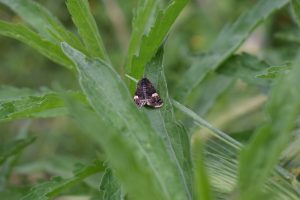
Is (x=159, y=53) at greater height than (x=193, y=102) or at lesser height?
greater

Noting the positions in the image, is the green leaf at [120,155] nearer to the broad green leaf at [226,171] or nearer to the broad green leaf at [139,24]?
the broad green leaf at [226,171]

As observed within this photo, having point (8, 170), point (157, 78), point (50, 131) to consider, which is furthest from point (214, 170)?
point (50, 131)

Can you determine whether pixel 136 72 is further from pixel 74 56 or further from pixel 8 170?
pixel 8 170

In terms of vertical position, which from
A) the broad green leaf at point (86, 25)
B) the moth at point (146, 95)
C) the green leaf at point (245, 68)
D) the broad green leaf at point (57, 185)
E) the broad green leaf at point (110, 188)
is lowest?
the green leaf at point (245, 68)

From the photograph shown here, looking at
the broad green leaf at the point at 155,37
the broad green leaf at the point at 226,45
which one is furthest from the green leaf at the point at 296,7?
the broad green leaf at the point at 155,37

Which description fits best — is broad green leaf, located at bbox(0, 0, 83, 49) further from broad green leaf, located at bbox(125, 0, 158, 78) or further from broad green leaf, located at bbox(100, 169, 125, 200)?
broad green leaf, located at bbox(100, 169, 125, 200)
